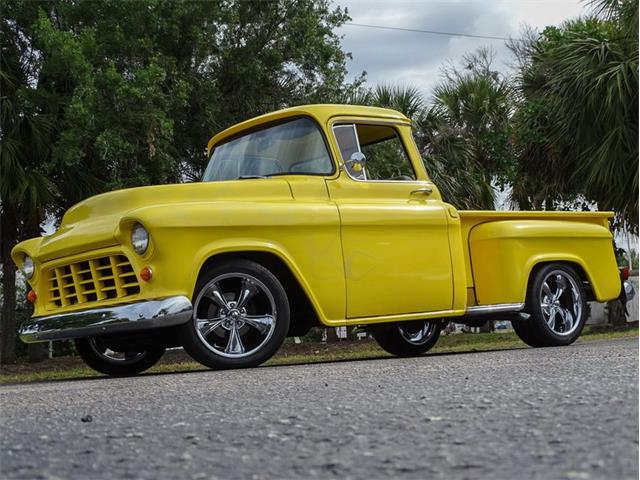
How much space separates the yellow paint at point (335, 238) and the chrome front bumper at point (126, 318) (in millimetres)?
120

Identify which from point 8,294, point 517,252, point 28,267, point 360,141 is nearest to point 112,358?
point 28,267

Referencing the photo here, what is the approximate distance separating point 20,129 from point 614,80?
9.37m

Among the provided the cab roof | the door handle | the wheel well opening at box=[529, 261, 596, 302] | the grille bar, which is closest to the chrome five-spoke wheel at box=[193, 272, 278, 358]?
the grille bar

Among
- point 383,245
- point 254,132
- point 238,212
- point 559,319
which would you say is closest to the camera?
point 238,212

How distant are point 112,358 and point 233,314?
1615mm

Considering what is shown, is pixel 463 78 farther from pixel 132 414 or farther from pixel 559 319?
pixel 132 414

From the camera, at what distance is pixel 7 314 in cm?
1588

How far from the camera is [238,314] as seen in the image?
651 cm

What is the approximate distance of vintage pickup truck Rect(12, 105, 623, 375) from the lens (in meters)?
6.32

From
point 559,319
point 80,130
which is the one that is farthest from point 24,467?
point 80,130

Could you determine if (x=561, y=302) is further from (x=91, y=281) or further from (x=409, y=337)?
(x=91, y=281)

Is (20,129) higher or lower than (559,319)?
higher

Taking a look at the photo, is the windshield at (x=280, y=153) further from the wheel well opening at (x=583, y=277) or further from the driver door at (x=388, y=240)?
the wheel well opening at (x=583, y=277)

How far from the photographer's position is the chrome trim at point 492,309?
7.95 metres
